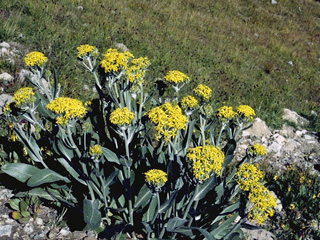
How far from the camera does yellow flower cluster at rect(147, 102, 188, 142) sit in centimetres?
270

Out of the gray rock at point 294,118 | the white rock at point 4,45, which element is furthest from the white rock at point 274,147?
the white rock at point 4,45

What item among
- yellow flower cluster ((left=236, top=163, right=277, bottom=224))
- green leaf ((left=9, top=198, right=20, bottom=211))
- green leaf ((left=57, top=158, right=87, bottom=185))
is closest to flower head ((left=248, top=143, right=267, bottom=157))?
yellow flower cluster ((left=236, top=163, right=277, bottom=224))

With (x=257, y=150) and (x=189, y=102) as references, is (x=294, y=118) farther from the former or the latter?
(x=189, y=102)

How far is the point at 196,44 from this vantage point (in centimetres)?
1042

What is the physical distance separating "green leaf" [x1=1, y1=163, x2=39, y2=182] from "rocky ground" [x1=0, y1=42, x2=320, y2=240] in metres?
0.52

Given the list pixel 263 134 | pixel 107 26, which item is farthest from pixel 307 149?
pixel 107 26

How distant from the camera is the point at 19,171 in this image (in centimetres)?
321

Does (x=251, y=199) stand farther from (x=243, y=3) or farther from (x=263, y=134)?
(x=243, y=3)

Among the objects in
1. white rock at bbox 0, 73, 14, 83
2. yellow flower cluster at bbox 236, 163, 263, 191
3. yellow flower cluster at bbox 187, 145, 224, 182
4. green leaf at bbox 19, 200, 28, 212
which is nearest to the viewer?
yellow flower cluster at bbox 187, 145, 224, 182

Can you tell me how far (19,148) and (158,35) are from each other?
6.81m

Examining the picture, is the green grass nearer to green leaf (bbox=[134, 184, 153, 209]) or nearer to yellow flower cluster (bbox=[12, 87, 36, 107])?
yellow flower cluster (bbox=[12, 87, 36, 107])

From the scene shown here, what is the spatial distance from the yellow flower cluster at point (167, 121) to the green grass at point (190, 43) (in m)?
3.07

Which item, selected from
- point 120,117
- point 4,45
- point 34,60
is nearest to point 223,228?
point 120,117

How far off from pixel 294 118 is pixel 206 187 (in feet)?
20.5
